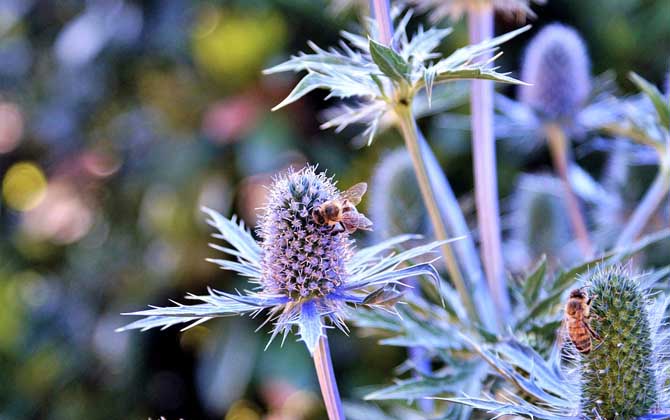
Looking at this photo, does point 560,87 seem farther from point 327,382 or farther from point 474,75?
point 327,382

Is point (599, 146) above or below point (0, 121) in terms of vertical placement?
below

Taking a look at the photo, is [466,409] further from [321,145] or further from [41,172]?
[41,172]

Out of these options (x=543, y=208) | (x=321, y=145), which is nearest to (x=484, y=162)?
(x=543, y=208)

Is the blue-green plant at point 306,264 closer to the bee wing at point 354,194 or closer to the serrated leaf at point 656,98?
the bee wing at point 354,194

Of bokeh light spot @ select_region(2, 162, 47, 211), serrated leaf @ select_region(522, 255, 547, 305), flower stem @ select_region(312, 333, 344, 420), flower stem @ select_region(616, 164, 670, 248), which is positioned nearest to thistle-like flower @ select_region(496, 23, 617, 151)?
flower stem @ select_region(616, 164, 670, 248)

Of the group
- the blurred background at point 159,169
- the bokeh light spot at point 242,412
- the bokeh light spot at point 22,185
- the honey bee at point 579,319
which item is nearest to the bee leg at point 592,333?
the honey bee at point 579,319

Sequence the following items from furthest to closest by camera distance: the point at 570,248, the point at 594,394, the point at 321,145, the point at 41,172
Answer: the point at 41,172, the point at 321,145, the point at 570,248, the point at 594,394
